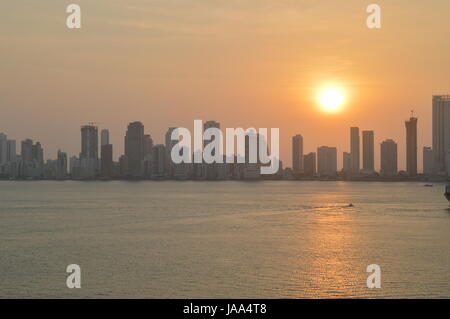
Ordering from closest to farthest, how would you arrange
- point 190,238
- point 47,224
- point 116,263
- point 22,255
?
point 116,263
point 22,255
point 190,238
point 47,224

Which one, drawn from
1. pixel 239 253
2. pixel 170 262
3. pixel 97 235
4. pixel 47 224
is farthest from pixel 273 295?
A: pixel 47 224

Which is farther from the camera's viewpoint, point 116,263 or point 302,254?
point 302,254

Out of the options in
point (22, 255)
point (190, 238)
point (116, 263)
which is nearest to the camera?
point (116, 263)
